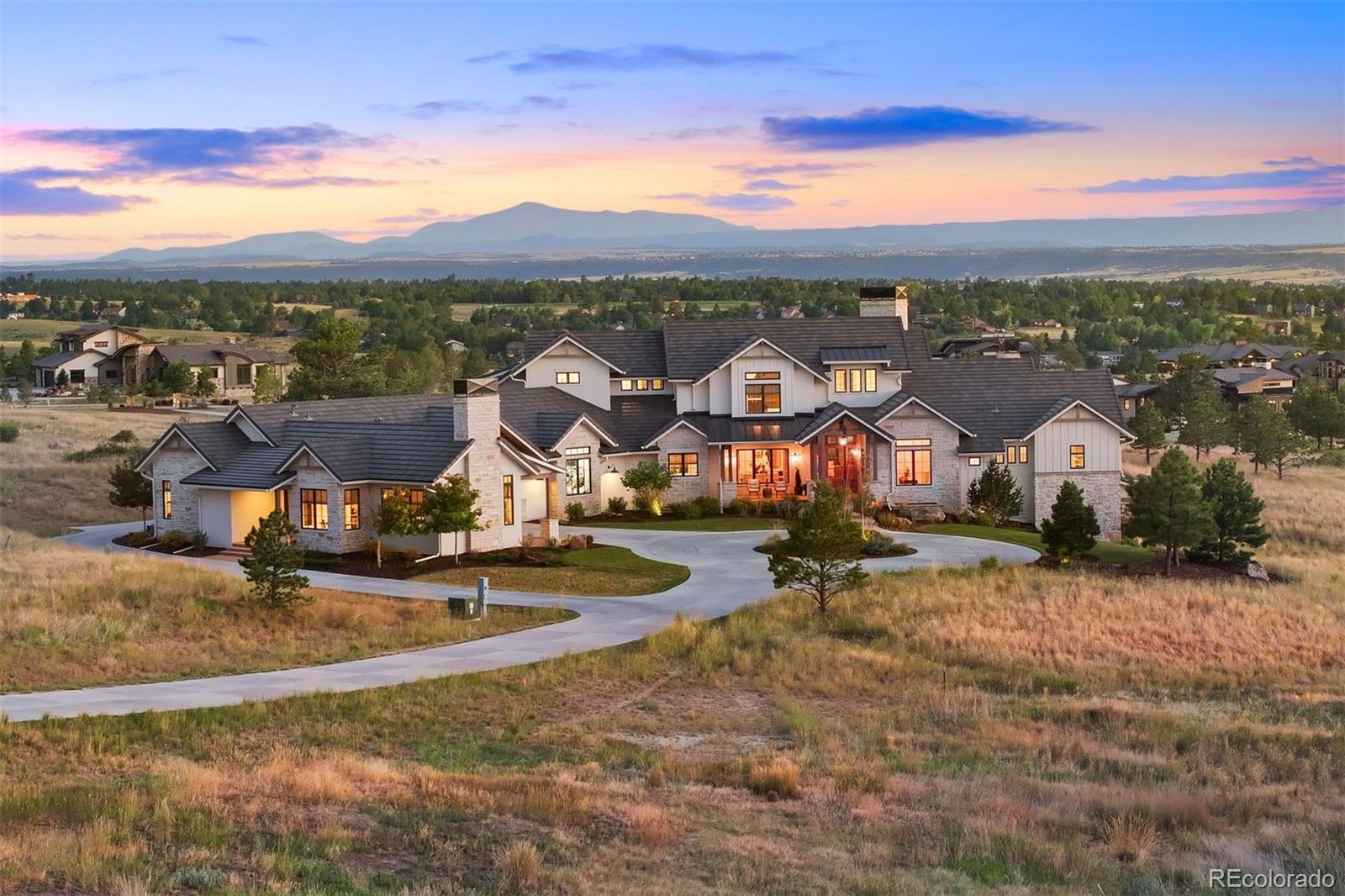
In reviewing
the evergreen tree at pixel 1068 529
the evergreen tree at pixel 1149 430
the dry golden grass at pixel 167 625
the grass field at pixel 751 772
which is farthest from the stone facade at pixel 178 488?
the evergreen tree at pixel 1149 430

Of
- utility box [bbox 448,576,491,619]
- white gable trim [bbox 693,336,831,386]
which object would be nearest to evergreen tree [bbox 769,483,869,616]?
utility box [bbox 448,576,491,619]

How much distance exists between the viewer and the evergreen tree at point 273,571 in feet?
98.7

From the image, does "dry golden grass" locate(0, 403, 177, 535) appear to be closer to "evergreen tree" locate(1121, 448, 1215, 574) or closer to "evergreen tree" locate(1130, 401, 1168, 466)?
"evergreen tree" locate(1121, 448, 1215, 574)

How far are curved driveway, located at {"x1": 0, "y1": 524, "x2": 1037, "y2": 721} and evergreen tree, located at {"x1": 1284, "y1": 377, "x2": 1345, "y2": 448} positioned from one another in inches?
2022

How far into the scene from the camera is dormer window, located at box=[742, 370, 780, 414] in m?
53.9

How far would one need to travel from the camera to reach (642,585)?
3628cm

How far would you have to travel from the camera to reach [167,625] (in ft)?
93.4

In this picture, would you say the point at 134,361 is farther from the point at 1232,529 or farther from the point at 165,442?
the point at 1232,529

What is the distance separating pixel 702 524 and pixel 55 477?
25066mm

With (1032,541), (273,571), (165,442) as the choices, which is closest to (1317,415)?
(1032,541)

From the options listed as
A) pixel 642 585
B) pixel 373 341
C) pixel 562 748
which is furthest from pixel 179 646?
pixel 373 341

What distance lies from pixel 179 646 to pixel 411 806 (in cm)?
1285

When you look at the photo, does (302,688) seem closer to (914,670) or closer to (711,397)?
(914,670)

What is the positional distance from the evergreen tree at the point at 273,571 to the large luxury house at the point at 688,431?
362 inches
